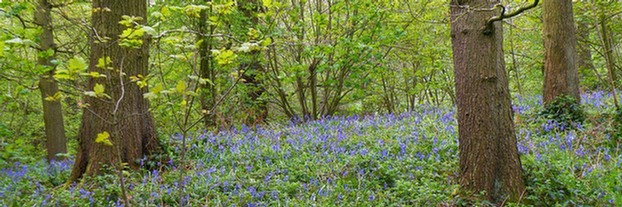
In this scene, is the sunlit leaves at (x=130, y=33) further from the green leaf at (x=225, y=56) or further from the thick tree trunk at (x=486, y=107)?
the thick tree trunk at (x=486, y=107)

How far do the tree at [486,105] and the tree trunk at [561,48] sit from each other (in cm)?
336

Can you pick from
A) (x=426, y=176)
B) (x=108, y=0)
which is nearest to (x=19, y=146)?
(x=108, y=0)

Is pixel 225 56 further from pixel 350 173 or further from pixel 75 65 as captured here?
pixel 350 173

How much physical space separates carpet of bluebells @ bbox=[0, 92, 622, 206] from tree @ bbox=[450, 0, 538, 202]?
250 millimetres

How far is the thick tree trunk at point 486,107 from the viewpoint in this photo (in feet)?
11.5

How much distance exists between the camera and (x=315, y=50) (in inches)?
306

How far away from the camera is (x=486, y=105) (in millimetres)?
3504

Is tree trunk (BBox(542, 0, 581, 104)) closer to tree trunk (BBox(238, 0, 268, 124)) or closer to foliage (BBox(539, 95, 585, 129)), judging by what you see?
foliage (BBox(539, 95, 585, 129))

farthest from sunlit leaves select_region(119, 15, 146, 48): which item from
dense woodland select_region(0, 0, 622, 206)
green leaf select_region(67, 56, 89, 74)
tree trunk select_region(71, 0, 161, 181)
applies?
tree trunk select_region(71, 0, 161, 181)

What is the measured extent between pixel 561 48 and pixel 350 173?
4052 millimetres

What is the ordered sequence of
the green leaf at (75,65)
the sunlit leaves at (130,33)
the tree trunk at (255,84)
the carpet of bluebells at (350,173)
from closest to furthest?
the green leaf at (75,65) < the sunlit leaves at (130,33) < the carpet of bluebells at (350,173) < the tree trunk at (255,84)

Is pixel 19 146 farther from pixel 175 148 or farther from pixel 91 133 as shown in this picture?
pixel 175 148

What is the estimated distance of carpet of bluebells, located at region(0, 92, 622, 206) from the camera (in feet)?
12.4

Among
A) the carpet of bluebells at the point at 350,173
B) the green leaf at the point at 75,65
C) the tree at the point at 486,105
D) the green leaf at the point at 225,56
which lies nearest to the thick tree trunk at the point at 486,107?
the tree at the point at 486,105
